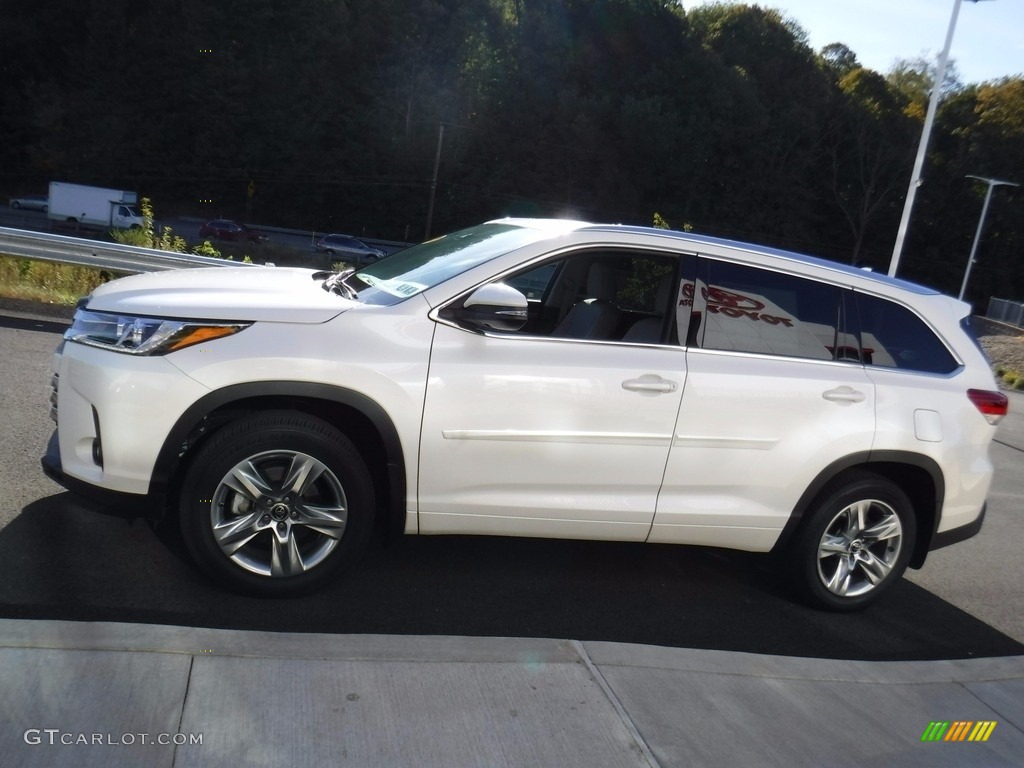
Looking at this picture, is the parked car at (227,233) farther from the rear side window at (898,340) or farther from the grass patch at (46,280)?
the rear side window at (898,340)

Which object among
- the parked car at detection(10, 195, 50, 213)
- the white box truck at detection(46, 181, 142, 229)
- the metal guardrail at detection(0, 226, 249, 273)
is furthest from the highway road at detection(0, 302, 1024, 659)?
the parked car at detection(10, 195, 50, 213)

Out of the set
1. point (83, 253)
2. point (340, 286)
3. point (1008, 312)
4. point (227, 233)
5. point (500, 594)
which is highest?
point (340, 286)

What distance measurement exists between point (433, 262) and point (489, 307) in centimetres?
65

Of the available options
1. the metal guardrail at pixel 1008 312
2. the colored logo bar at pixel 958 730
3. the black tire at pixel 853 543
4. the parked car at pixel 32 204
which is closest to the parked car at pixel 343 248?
the parked car at pixel 32 204

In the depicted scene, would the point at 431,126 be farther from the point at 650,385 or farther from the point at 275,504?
the point at 275,504

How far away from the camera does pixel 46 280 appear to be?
12.3 metres

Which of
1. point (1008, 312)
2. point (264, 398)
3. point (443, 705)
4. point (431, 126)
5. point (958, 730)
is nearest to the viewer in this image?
point (443, 705)

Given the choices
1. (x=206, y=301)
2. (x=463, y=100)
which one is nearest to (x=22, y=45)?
(x=463, y=100)

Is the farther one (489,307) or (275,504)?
A: (489,307)

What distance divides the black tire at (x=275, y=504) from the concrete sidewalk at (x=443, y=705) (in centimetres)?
50

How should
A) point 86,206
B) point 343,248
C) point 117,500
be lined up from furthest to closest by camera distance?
point 343,248
point 86,206
point 117,500

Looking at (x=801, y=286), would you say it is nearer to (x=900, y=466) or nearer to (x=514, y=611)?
(x=900, y=466)

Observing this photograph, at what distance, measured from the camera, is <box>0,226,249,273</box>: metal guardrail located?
36.9 ft

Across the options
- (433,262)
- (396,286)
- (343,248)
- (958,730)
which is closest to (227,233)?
(343,248)
